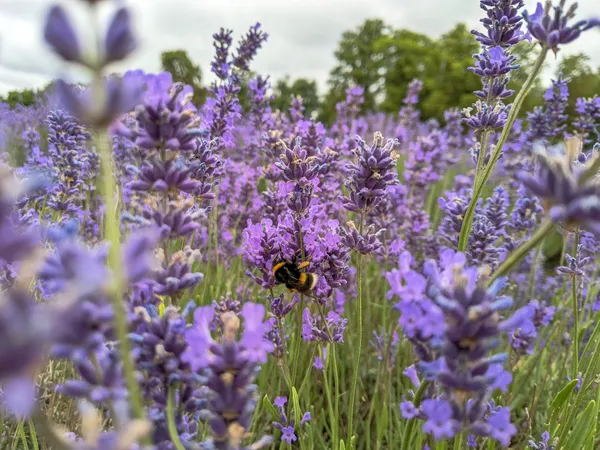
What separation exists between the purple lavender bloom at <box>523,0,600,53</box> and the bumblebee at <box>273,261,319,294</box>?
113 cm

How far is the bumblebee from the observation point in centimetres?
207

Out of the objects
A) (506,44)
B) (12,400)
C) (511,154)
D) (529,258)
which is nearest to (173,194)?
(12,400)

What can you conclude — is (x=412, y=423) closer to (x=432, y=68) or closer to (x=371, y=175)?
(x=371, y=175)

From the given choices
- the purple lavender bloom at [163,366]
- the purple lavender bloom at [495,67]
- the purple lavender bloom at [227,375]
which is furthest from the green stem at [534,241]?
the purple lavender bloom at [495,67]

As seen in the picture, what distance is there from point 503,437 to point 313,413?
218cm

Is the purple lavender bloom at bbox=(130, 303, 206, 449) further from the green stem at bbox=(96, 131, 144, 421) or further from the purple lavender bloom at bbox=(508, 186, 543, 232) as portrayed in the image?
the purple lavender bloom at bbox=(508, 186, 543, 232)

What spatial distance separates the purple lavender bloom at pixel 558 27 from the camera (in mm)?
1402

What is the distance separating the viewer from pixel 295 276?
2100mm

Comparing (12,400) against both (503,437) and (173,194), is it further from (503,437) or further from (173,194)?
(503,437)

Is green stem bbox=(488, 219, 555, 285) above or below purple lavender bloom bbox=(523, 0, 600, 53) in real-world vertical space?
below

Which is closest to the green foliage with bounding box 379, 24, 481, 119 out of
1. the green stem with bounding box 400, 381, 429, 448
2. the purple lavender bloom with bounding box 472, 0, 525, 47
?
the purple lavender bloom with bounding box 472, 0, 525, 47

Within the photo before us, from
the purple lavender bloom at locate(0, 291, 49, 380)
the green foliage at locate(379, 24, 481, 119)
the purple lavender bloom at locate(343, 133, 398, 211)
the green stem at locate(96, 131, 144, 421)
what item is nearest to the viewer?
the purple lavender bloom at locate(0, 291, 49, 380)

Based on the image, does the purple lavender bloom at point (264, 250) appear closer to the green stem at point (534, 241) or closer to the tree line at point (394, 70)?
the green stem at point (534, 241)

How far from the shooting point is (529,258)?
5.74m
